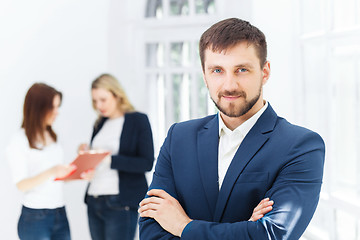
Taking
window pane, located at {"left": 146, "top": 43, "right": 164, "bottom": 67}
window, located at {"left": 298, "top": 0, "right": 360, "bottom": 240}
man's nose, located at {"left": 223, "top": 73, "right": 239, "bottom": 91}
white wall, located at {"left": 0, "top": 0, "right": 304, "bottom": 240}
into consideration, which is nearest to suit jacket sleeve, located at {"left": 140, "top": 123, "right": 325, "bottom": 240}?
man's nose, located at {"left": 223, "top": 73, "right": 239, "bottom": 91}

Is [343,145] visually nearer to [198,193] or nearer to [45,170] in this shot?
[198,193]

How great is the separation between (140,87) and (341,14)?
1949 mm

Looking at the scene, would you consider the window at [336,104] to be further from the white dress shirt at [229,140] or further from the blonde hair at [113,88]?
the blonde hair at [113,88]

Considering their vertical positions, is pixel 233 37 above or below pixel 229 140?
above

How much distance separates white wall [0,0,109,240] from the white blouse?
1196mm

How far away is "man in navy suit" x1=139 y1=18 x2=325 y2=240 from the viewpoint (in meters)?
1.40

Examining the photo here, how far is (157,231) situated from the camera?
1568 millimetres

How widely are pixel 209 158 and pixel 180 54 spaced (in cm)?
257

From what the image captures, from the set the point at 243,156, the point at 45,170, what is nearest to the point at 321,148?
the point at 243,156

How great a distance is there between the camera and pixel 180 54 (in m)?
4.03

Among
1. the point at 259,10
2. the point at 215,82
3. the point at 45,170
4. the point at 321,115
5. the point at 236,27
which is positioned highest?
the point at 259,10

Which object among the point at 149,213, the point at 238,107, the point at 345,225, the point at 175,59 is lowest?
the point at 345,225

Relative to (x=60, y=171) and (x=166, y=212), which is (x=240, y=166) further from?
(x=60, y=171)

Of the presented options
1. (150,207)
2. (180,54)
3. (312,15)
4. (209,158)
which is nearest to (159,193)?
(150,207)
